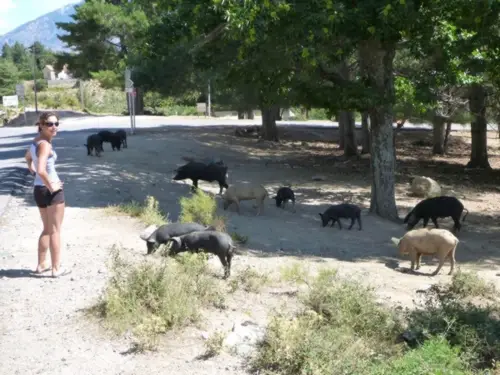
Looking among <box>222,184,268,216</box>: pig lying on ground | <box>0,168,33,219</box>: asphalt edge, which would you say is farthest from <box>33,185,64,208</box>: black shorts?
<box>222,184,268,216</box>: pig lying on ground

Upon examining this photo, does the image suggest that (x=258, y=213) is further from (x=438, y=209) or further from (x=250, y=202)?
(x=438, y=209)

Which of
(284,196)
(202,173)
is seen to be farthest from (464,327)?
(202,173)

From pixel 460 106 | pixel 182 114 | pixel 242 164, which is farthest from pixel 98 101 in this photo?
pixel 460 106

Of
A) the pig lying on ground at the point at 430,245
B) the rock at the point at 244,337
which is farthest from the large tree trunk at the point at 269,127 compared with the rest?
the rock at the point at 244,337

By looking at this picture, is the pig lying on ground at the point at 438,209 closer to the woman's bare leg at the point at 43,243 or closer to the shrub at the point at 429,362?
the shrub at the point at 429,362

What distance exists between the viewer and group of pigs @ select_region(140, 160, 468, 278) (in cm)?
766

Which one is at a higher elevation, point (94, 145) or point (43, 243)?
point (94, 145)

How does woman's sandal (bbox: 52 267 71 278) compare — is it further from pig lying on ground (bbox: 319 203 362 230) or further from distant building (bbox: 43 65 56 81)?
distant building (bbox: 43 65 56 81)

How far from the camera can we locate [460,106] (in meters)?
22.8

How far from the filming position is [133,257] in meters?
7.97

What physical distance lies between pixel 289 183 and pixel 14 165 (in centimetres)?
870

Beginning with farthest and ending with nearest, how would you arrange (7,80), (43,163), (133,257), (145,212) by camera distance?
1. (7,80)
2. (145,212)
3. (133,257)
4. (43,163)

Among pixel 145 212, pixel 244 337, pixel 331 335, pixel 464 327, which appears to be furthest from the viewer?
pixel 145 212

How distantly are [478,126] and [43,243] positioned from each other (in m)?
22.2
